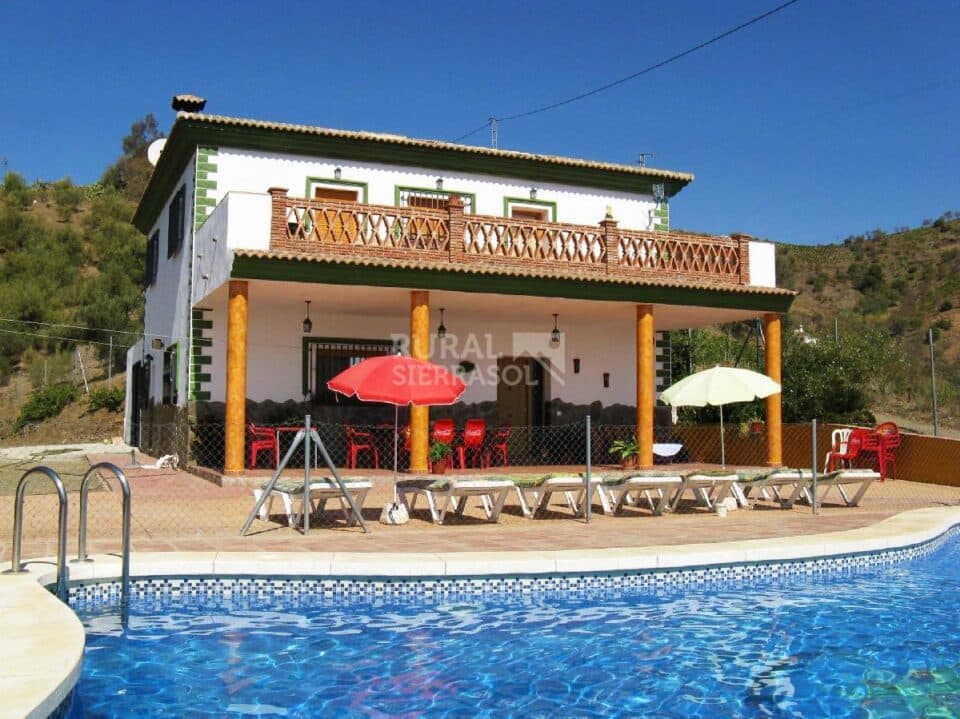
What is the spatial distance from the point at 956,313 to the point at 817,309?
751 cm

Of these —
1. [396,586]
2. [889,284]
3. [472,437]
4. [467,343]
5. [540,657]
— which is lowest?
Result: [540,657]

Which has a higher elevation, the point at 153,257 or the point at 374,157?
the point at 374,157

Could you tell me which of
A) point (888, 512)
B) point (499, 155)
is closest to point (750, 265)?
point (499, 155)

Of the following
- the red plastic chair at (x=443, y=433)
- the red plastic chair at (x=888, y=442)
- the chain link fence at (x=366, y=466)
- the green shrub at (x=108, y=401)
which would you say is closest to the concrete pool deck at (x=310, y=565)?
the chain link fence at (x=366, y=466)

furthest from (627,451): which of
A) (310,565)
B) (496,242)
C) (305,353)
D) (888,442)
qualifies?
(310,565)

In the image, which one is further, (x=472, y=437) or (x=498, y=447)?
(x=498, y=447)

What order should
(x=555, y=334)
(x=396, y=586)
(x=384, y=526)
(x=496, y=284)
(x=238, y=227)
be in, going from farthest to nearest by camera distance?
(x=555, y=334)
(x=496, y=284)
(x=238, y=227)
(x=384, y=526)
(x=396, y=586)

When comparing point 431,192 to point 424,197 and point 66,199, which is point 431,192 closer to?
point 424,197

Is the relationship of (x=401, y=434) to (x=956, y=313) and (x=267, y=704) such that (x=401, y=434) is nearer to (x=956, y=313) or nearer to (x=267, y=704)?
(x=267, y=704)

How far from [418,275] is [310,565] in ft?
25.9

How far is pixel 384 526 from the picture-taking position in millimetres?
10586

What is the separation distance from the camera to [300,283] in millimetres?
14750

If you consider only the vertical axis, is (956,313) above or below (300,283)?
above

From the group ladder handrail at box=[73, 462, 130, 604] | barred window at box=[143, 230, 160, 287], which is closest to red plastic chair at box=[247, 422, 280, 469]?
ladder handrail at box=[73, 462, 130, 604]
